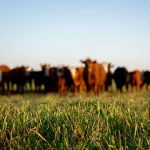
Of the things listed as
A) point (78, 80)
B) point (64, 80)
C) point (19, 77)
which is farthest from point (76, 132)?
point (19, 77)

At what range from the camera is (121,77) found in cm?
2905

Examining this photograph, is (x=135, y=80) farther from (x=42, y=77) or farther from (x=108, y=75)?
(x=42, y=77)

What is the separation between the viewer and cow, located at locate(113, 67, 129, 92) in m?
28.6

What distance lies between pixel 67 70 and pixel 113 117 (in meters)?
20.3

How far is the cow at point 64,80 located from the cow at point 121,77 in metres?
4.57

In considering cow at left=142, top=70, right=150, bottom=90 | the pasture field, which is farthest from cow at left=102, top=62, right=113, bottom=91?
the pasture field

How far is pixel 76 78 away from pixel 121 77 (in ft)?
18.9

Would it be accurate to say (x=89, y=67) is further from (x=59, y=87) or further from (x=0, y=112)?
(x=0, y=112)

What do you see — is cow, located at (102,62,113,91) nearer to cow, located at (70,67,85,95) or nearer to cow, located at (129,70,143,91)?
cow, located at (129,70,143,91)

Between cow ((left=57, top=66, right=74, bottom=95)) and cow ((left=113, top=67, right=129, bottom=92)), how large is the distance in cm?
457

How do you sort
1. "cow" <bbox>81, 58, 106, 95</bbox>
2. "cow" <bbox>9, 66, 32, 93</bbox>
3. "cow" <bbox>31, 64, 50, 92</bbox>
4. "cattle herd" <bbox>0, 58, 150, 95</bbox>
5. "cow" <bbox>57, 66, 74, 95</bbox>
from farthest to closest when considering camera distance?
"cow" <bbox>9, 66, 32, 93</bbox>, "cow" <bbox>31, 64, 50, 92</bbox>, "cow" <bbox>57, 66, 74, 95</bbox>, "cattle herd" <bbox>0, 58, 150, 95</bbox>, "cow" <bbox>81, 58, 106, 95</bbox>

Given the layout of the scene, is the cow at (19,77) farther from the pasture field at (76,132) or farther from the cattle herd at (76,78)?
the pasture field at (76,132)

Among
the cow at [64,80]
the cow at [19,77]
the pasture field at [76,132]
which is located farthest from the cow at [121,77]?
the pasture field at [76,132]

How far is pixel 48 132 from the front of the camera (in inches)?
181
